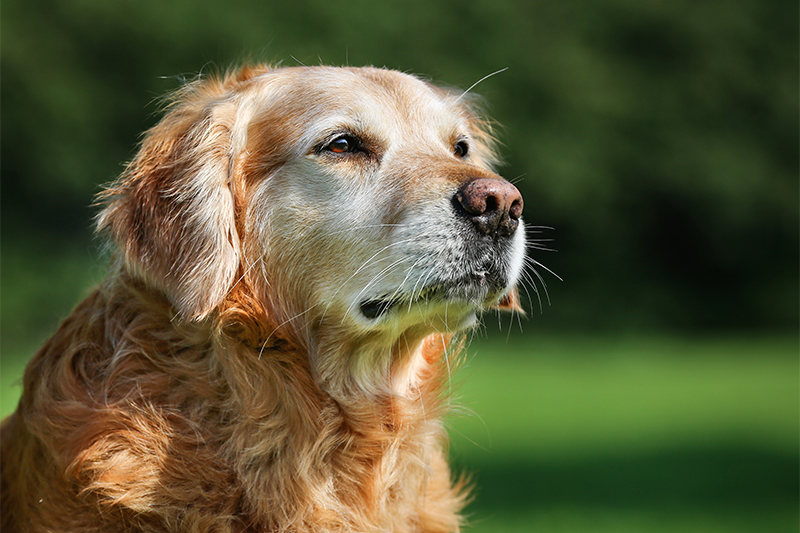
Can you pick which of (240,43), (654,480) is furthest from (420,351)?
(240,43)

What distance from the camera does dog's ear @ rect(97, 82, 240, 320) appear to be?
287cm

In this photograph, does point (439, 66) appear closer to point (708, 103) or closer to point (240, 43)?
point (240, 43)

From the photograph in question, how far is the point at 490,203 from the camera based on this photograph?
2.85 m

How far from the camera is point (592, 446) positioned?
8.51m

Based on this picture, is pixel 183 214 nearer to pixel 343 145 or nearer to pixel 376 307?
pixel 343 145

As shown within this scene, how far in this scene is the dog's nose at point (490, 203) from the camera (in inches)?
111

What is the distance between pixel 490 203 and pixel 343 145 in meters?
0.69

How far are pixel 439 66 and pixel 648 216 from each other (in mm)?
6539

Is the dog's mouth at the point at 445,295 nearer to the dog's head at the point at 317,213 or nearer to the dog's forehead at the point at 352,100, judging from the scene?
the dog's head at the point at 317,213

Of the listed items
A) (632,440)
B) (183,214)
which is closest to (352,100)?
(183,214)

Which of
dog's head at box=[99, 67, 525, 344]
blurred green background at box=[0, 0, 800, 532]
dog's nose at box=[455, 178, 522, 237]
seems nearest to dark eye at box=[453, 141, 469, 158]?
dog's head at box=[99, 67, 525, 344]

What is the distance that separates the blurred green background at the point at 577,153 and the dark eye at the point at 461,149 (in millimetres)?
6962

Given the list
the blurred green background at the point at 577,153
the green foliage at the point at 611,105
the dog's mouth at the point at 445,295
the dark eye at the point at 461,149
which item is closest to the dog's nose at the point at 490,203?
the dog's mouth at the point at 445,295

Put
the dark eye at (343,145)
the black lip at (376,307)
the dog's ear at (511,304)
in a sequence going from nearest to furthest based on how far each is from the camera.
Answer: the black lip at (376,307)
the dark eye at (343,145)
the dog's ear at (511,304)
